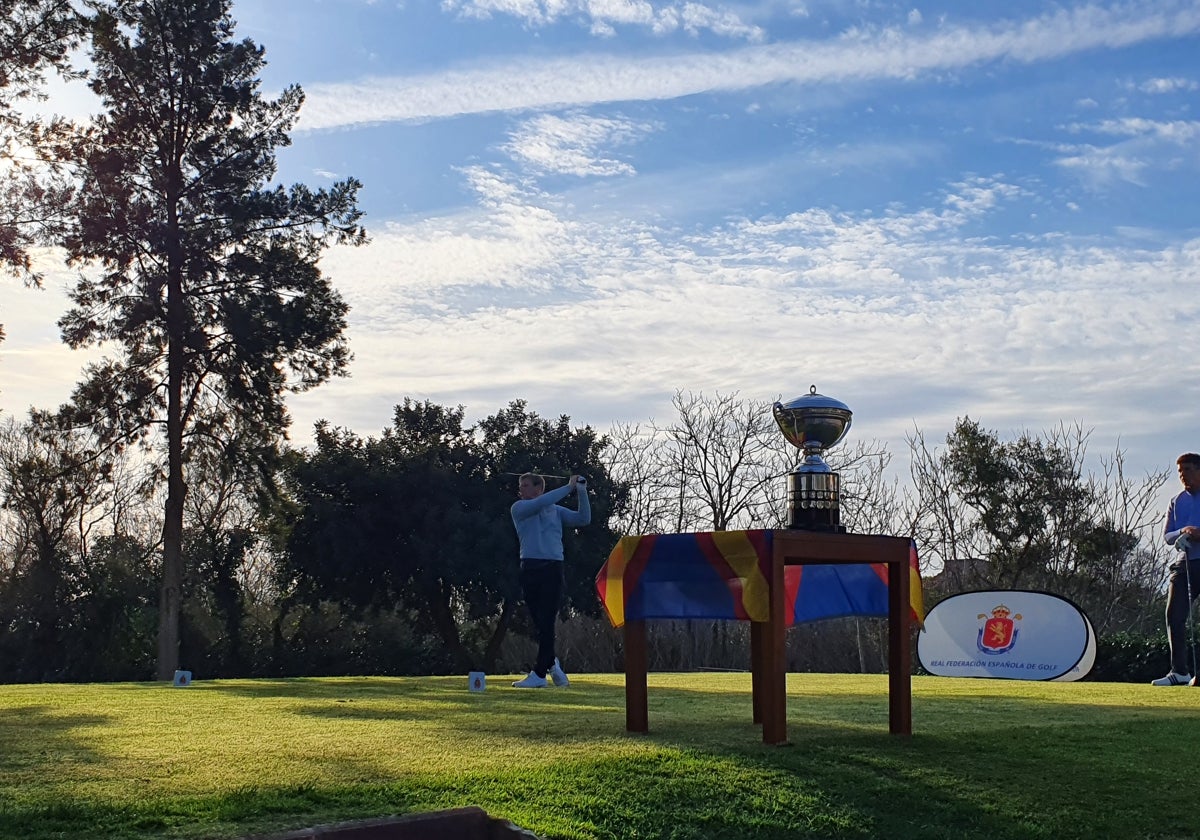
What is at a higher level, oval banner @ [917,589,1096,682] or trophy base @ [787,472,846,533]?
trophy base @ [787,472,846,533]

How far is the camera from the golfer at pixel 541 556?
372 inches

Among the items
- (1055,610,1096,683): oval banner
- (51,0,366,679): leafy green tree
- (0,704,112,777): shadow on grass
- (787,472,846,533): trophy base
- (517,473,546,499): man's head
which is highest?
(51,0,366,679): leafy green tree

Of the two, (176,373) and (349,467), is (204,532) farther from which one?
(176,373)

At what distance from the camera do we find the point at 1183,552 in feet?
30.1

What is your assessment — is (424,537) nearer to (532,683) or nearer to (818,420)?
(532,683)

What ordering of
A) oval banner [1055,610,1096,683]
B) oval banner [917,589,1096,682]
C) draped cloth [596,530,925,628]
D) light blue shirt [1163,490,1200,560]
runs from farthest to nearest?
oval banner [917,589,1096,682] → oval banner [1055,610,1096,683] → light blue shirt [1163,490,1200,560] → draped cloth [596,530,925,628]

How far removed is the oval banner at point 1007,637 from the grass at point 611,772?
6527 mm

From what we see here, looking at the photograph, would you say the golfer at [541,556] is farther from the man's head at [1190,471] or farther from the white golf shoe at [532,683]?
the man's head at [1190,471]

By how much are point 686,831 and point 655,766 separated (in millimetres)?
596

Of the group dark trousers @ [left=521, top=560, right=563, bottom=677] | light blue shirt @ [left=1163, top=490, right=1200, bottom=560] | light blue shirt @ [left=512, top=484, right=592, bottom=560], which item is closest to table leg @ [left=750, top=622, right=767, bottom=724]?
light blue shirt @ [left=512, top=484, right=592, bottom=560]

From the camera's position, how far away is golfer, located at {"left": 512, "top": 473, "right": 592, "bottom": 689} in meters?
9.45

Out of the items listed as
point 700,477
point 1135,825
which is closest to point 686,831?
point 1135,825

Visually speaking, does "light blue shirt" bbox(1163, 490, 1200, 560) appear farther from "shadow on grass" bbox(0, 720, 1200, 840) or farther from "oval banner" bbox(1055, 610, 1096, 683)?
"shadow on grass" bbox(0, 720, 1200, 840)

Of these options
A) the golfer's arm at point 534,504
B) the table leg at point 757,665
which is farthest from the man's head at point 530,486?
the table leg at point 757,665
